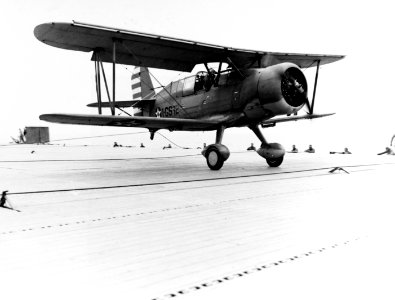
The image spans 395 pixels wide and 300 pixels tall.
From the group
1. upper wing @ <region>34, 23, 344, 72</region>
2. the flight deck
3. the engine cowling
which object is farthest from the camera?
the engine cowling

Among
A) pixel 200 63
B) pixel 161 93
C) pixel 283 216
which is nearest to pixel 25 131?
pixel 161 93

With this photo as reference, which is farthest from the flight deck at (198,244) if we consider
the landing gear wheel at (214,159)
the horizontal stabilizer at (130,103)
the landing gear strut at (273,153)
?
the horizontal stabilizer at (130,103)

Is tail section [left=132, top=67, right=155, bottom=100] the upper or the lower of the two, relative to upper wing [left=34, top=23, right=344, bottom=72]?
lower

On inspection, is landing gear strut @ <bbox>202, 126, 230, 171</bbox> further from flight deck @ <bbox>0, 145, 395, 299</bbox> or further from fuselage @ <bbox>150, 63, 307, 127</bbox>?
flight deck @ <bbox>0, 145, 395, 299</bbox>

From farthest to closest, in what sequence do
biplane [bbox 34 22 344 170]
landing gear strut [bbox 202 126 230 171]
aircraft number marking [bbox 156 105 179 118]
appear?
aircraft number marking [bbox 156 105 179 118], landing gear strut [bbox 202 126 230 171], biplane [bbox 34 22 344 170]

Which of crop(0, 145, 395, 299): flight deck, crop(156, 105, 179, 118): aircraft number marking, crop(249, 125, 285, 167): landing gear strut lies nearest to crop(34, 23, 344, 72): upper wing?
crop(156, 105, 179, 118): aircraft number marking

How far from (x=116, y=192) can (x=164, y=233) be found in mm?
2316

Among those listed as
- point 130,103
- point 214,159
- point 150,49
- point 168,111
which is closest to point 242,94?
point 214,159

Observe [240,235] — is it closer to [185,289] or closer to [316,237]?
[316,237]

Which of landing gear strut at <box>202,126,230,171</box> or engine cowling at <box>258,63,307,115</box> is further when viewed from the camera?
landing gear strut at <box>202,126,230,171</box>

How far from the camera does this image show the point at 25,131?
2567 cm

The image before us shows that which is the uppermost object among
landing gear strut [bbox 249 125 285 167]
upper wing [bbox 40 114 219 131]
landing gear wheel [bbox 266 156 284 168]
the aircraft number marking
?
the aircraft number marking

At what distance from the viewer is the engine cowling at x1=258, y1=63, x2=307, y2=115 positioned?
295 inches

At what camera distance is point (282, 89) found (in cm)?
768
